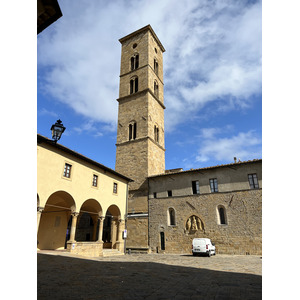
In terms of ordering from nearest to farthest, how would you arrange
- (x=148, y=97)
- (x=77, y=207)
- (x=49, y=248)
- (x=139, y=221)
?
(x=77, y=207), (x=49, y=248), (x=139, y=221), (x=148, y=97)

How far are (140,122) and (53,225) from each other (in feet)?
50.2

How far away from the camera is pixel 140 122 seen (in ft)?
92.2

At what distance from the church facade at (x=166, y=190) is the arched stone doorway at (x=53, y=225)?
734 centimetres

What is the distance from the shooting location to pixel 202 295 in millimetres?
5242

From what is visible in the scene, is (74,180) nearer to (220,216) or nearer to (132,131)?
(132,131)

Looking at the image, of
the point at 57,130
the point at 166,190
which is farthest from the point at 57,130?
the point at 166,190

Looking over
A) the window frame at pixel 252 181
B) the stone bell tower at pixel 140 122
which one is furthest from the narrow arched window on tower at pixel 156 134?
the window frame at pixel 252 181

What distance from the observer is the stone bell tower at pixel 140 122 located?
2453cm

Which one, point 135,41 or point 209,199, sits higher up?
point 135,41

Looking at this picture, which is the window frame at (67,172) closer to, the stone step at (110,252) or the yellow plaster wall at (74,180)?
the yellow plaster wall at (74,180)

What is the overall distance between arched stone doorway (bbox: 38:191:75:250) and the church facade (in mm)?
7338
